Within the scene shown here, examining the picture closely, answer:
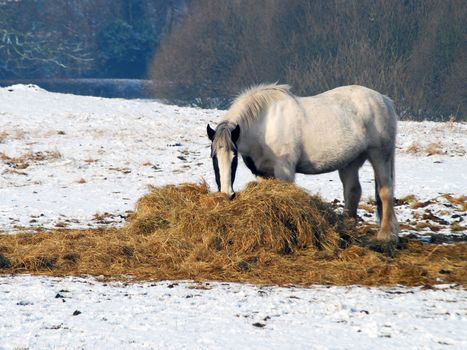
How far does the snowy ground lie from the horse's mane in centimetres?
252

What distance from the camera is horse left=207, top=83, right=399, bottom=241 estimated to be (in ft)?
29.6

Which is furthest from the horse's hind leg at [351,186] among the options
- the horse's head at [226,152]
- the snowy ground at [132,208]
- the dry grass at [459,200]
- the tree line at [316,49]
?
the tree line at [316,49]

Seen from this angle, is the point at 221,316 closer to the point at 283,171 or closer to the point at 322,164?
the point at 283,171

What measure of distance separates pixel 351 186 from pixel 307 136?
44.9 inches

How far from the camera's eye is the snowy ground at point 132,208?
554 centimetres

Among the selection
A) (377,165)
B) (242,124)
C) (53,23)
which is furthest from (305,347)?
(53,23)

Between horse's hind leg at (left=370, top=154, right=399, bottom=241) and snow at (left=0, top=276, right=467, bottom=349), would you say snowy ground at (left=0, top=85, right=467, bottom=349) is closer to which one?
snow at (left=0, top=276, right=467, bottom=349)

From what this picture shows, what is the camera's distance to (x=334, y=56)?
40.0 meters

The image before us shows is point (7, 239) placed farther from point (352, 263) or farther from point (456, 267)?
point (456, 267)

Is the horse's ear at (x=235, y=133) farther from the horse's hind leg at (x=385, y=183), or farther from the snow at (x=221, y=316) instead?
the snow at (x=221, y=316)

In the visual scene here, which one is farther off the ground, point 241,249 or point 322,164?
point 322,164

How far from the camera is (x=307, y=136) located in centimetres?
941

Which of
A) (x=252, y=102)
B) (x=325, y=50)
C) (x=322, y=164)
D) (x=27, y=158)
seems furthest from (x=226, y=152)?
(x=325, y=50)

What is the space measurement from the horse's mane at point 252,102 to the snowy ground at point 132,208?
99.1 inches
